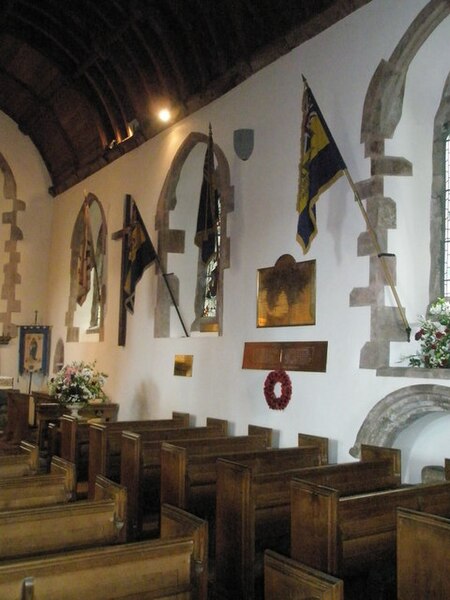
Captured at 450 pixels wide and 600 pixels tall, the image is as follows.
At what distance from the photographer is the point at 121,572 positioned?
243 centimetres

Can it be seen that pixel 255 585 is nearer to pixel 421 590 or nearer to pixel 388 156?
pixel 421 590

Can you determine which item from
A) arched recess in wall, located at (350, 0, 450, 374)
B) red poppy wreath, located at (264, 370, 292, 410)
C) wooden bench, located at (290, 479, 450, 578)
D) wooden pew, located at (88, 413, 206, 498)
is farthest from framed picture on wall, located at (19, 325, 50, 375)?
wooden bench, located at (290, 479, 450, 578)

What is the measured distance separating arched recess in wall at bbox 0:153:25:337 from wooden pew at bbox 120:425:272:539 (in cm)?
718

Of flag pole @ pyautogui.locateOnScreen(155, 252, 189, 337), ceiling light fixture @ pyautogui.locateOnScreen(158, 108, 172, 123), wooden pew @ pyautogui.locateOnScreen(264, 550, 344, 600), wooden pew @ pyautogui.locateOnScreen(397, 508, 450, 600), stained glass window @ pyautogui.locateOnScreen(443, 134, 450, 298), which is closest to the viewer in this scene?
wooden pew @ pyautogui.locateOnScreen(264, 550, 344, 600)

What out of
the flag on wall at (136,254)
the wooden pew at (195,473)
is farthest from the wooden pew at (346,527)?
the flag on wall at (136,254)

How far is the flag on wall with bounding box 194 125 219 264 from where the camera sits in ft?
21.3

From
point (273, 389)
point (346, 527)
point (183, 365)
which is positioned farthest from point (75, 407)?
point (346, 527)

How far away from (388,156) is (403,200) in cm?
38

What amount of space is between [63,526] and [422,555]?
5.22ft

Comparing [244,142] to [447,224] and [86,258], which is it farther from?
[86,258]

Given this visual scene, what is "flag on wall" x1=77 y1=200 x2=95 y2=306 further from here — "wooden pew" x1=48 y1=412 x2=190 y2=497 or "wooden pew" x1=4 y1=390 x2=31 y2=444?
"wooden pew" x1=48 y1=412 x2=190 y2=497

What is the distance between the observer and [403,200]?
5316mm

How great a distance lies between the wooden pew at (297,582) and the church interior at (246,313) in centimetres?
1

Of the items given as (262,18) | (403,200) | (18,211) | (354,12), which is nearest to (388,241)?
(403,200)
